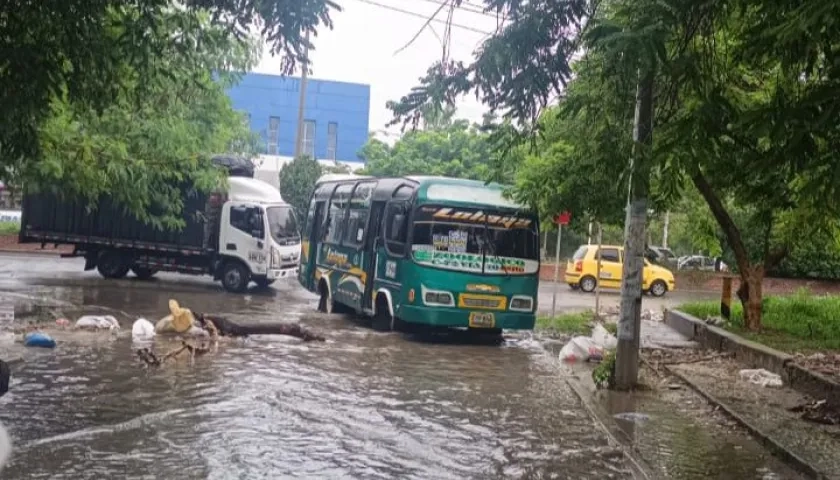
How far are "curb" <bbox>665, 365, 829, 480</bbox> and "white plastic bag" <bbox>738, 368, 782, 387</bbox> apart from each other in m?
1.06

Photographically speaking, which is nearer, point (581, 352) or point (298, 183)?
point (581, 352)

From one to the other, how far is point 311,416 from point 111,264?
1893 cm

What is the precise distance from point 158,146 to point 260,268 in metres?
6.75

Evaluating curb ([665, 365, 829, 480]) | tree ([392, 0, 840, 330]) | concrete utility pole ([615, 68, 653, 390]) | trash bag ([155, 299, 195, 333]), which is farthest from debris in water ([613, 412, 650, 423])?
trash bag ([155, 299, 195, 333])

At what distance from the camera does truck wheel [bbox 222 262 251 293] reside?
25.4m

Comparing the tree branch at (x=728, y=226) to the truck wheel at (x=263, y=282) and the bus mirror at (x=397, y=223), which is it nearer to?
the bus mirror at (x=397, y=223)

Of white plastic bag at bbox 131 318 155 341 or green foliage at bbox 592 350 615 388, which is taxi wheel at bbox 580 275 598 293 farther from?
green foliage at bbox 592 350 615 388

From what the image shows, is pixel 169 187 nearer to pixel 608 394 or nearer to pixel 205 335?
pixel 205 335

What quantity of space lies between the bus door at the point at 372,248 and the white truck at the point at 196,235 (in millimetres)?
7495

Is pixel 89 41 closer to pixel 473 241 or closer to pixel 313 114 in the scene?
pixel 473 241

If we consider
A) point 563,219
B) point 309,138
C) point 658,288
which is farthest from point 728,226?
point 309,138

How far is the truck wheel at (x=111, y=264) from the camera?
26.8m

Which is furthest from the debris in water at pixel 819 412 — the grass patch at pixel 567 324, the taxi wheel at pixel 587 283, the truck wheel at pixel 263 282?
the taxi wheel at pixel 587 283

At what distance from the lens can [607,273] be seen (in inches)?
1346
